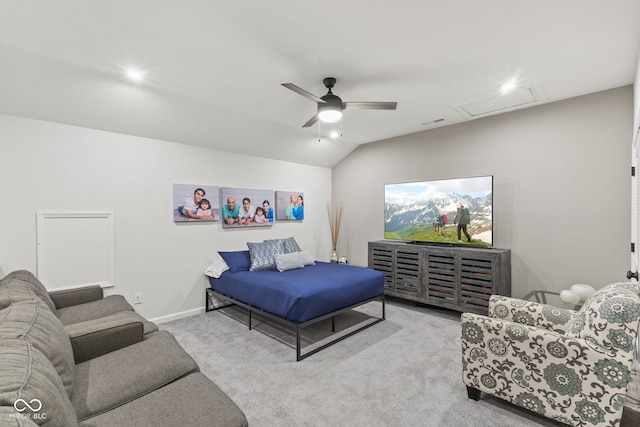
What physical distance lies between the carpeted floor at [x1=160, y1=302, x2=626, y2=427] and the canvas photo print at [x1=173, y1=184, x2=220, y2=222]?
1.37 metres

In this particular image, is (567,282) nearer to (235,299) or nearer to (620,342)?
(620,342)

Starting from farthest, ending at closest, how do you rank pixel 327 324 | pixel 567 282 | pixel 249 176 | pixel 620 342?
pixel 249 176 < pixel 327 324 < pixel 567 282 < pixel 620 342

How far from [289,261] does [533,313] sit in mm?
2758

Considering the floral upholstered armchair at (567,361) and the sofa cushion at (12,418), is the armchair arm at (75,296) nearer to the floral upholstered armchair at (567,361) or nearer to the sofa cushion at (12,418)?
the sofa cushion at (12,418)

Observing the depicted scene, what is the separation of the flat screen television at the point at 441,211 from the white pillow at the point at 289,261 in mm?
1650

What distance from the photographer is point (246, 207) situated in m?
4.71

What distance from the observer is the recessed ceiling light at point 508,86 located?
300 cm

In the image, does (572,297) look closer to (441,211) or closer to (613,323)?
(613,323)

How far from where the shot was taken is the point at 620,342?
5.50 ft

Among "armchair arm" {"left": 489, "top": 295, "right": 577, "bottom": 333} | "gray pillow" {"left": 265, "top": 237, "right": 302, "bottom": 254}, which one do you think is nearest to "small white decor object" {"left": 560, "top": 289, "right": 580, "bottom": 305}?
"armchair arm" {"left": 489, "top": 295, "right": 577, "bottom": 333}

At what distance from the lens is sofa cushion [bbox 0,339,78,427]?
0.81 meters

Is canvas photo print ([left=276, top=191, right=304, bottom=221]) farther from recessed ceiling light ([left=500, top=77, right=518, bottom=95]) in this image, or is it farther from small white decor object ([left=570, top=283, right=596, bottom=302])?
small white decor object ([left=570, top=283, right=596, bottom=302])

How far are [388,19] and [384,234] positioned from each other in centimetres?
362

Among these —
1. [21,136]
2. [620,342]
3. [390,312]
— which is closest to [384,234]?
[390,312]
